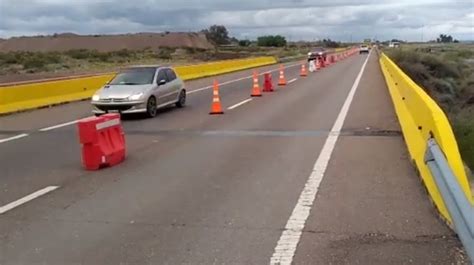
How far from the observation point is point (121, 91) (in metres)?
17.2

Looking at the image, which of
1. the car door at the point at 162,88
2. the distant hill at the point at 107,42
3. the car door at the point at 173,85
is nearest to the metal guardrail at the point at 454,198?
the car door at the point at 162,88

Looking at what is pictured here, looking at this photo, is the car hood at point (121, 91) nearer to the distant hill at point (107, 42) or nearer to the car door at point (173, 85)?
the car door at point (173, 85)

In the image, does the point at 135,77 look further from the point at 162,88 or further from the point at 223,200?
the point at 223,200

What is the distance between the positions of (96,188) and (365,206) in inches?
138

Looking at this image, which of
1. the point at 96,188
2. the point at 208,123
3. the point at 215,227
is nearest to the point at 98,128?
the point at 96,188

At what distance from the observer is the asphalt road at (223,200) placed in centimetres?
548

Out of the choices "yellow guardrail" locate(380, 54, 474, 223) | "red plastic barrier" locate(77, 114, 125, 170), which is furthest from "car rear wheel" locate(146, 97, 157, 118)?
"yellow guardrail" locate(380, 54, 474, 223)

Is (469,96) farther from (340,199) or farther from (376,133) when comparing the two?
(340,199)

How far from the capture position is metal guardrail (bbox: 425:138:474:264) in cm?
494

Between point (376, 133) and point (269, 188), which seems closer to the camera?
point (269, 188)

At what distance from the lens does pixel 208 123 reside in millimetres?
15383

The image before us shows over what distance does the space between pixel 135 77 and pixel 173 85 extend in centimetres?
150

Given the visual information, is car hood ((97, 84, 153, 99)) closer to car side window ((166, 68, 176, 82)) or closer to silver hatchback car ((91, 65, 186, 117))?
silver hatchback car ((91, 65, 186, 117))

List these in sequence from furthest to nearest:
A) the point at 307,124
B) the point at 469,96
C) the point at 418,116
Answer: the point at 469,96 → the point at 307,124 → the point at 418,116
